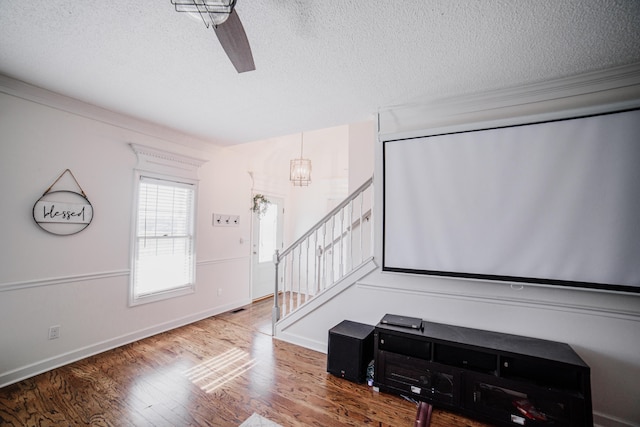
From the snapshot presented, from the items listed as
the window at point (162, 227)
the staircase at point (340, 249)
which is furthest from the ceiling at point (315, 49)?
the staircase at point (340, 249)

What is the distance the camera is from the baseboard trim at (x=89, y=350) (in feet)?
7.52

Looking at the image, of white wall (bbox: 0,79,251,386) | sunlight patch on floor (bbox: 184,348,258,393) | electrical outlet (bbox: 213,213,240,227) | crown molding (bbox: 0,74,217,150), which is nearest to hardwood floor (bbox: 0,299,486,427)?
sunlight patch on floor (bbox: 184,348,258,393)

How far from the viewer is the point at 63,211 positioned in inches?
102

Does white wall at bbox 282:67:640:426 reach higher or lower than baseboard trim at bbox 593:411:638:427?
higher

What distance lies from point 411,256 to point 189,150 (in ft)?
10.7

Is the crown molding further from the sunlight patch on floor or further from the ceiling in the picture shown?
the sunlight patch on floor

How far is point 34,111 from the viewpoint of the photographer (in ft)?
7.99

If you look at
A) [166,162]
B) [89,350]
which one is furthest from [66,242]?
[166,162]

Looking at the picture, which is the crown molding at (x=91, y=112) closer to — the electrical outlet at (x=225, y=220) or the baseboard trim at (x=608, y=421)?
the electrical outlet at (x=225, y=220)

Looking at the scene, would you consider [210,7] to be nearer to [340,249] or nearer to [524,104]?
[340,249]

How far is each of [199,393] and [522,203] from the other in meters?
3.09

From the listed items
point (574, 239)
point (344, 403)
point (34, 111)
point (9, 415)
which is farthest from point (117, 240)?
point (574, 239)

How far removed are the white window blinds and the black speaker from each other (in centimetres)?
238

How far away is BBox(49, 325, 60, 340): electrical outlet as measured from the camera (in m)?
2.51
